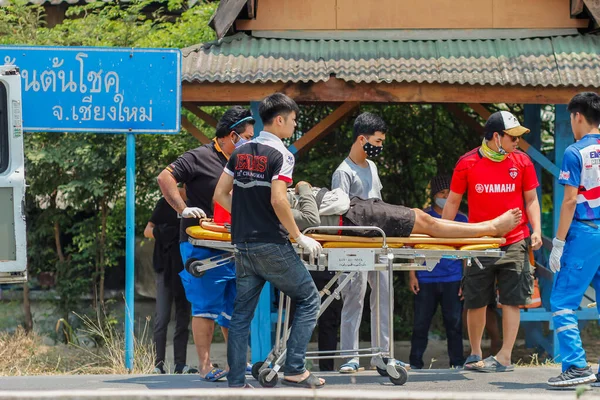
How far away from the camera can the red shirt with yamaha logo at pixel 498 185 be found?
7.50 metres

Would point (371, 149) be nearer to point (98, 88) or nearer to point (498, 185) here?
point (498, 185)

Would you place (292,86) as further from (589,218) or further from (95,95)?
(589,218)

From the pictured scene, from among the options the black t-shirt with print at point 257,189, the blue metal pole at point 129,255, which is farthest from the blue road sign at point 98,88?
the black t-shirt with print at point 257,189

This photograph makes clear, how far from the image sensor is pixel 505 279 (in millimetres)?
7531

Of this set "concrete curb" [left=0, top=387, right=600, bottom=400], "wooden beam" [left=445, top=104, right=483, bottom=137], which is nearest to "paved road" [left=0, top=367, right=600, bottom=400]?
"concrete curb" [left=0, top=387, right=600, bottom=400]

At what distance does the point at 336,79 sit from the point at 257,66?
798mm

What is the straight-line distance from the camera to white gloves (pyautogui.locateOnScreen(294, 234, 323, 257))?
6258mm

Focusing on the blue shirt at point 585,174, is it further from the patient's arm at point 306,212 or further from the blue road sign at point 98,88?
the blue road sign at point 98,88

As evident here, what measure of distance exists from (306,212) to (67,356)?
4.63 meters

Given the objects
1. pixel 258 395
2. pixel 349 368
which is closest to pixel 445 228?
pixel 349 368

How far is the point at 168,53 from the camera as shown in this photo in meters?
8.03

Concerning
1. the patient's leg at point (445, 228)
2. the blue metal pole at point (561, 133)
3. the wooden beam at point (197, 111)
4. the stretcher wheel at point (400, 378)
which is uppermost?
the wooden beam at point (197, 111)

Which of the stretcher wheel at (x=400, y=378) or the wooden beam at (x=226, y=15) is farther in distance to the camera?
the wooden beam at (x=226, y=15)

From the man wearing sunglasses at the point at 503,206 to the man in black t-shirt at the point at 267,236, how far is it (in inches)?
68.2
